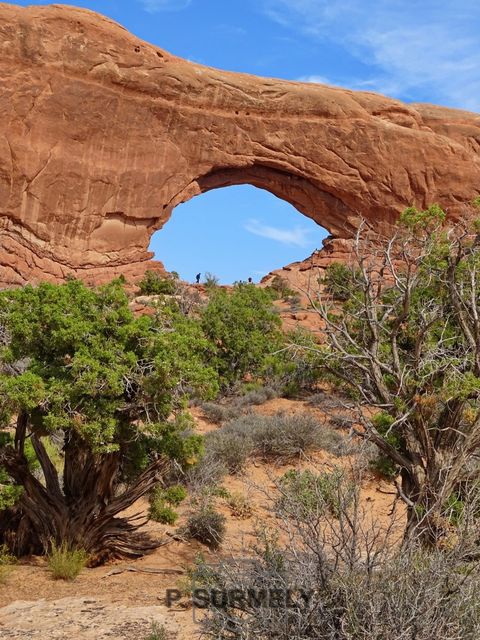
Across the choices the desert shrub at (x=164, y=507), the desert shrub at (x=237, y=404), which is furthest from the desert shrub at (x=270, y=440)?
the desert shrub at (x=237, y=404)

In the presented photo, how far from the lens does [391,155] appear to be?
111 ft

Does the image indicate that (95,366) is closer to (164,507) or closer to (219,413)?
(164,507)

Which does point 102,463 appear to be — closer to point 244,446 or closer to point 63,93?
point 244,446

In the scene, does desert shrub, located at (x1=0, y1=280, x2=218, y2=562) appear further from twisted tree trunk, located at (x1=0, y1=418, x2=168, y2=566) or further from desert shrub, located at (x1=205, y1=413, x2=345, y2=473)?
desert shrub, located at (x1=205, y1=413, x2=345, y2=473)

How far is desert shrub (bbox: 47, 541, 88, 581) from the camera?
6328mm

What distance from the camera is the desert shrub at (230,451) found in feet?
35.9

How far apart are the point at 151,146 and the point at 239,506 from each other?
24061 millimetres

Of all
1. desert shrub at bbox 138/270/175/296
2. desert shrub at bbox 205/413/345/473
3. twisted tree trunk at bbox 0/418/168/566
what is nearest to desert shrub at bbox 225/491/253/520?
desert shrub at bbox 205/413/345/473

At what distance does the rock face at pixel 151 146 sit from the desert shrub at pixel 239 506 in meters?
20.1

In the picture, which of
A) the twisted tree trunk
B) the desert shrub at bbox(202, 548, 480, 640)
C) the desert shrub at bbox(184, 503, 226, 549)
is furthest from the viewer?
the desert shrub at bbox(184, 503, 226, 549)

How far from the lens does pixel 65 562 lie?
6352mm

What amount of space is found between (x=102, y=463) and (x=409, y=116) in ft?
105

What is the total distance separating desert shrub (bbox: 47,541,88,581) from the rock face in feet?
72.3

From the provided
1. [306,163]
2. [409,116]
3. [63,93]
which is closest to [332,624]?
[63,93]
